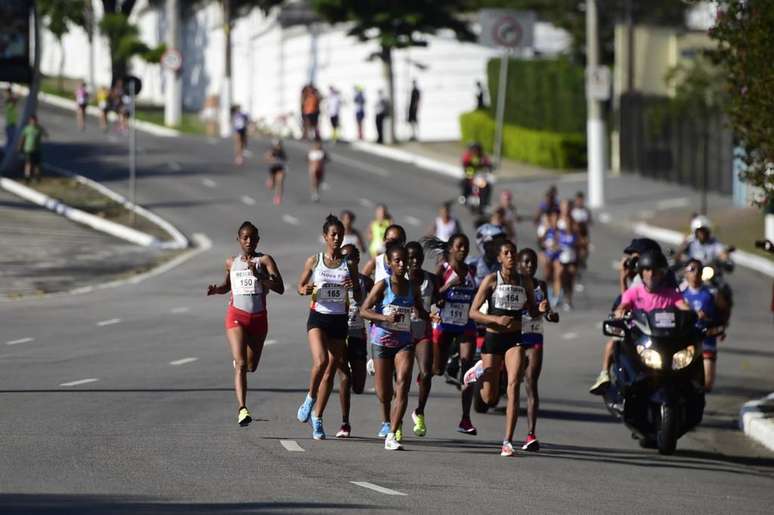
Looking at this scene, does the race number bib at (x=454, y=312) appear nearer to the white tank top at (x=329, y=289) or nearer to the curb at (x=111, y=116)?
the white tank top at (x=329, y=289)

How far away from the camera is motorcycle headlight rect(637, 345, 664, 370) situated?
14.6 metres

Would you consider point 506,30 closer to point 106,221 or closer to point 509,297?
point 106,221

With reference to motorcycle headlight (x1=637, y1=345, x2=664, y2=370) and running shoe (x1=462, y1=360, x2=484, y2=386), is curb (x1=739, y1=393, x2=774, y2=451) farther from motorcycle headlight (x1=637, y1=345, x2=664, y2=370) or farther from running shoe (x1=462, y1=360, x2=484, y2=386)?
running shoe (x1=462, y1=360, x2=484, y2=386)

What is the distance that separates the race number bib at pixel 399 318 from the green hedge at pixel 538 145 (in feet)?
122

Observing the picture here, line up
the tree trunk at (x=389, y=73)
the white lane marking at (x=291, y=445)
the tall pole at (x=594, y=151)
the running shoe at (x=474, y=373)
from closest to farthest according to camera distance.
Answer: the white lane marking at (x=291, y=445)
the running shoe at (x=474, y=373)
the tall pole at (x=594, y=151)
the tree trunk at (x=389, y=73)

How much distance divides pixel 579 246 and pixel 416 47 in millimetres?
34611

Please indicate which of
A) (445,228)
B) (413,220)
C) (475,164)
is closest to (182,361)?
(445,228)

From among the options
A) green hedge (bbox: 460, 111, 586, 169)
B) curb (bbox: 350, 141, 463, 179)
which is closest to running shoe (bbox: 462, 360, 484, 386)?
curb (bbox: 350, 141, 463, 179)

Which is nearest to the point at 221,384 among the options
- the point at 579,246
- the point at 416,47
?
the point at 579,246

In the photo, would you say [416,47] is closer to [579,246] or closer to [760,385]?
[579,246]

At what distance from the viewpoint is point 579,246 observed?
1078 inches

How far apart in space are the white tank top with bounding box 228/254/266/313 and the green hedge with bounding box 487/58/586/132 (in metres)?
41.6

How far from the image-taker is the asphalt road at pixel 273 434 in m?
11.3

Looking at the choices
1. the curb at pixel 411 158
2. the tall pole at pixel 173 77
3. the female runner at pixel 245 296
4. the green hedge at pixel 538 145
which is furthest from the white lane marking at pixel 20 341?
the tall pole at pixel 173 77
